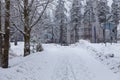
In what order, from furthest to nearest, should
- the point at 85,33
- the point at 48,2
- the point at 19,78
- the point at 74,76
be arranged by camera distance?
1. the point at 85,33
2. the point at 48,2
3. the point at 74,76
4. the point at 19,78

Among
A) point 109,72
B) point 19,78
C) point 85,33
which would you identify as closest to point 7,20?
point 19,78

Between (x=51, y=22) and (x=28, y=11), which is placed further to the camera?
(x=51, y=22)

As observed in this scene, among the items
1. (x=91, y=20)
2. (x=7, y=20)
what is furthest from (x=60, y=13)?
(x=7, y=20)

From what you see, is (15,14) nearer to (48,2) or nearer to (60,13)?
(48,2)

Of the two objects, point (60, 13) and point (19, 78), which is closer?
point (19, 78)

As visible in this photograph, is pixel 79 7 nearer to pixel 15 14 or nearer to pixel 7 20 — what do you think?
pixel 15 14

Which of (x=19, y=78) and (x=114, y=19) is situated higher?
(x=114, y=19)

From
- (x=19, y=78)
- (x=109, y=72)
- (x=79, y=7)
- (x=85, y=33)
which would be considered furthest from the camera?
(x=85, y=33)

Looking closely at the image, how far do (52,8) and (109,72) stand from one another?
36.6ft

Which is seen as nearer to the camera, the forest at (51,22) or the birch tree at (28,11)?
the forest at (51,22)

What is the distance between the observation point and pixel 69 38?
10519 cm

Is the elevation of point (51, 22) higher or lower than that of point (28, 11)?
higher

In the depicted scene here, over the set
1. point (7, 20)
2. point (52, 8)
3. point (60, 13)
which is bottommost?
point (7, 20)

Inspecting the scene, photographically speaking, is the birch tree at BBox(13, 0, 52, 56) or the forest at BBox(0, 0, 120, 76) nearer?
the forest at BBox(0, 0, 120, 76)
